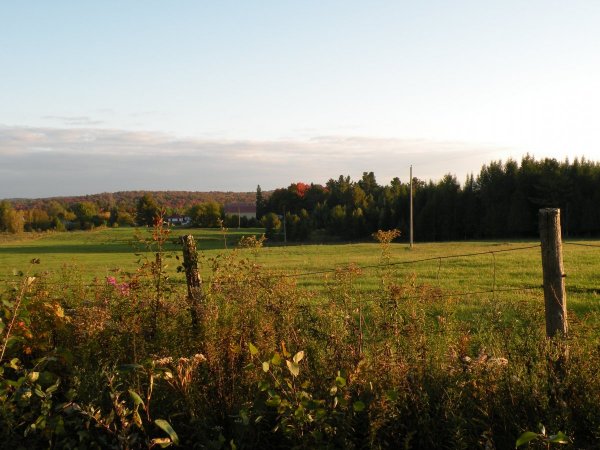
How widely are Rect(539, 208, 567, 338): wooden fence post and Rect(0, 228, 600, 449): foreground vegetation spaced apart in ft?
0.54

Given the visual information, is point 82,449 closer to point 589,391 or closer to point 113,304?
point 113,304

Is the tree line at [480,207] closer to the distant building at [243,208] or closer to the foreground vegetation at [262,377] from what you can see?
the distant building at [243,208]

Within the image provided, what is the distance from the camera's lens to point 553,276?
190 inches

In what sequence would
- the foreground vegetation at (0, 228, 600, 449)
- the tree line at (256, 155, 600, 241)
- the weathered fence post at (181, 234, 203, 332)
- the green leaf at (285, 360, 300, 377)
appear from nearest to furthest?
the green leaf at (285, 360, 300, 377)
the foreground vegetation at (0, 228, 600, 449)
the weathered fence post at (181, 234, 203, 332)
the tree line at (256, 155, 600, 241)

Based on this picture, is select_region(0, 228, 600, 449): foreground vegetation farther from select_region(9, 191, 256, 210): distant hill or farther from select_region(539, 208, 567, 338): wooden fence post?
select_region(9, 191, 256, 210): distant hill

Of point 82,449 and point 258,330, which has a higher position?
point 258,330

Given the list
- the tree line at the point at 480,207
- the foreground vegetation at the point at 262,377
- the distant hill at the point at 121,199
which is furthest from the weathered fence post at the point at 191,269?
the distant hill at the point at 121,199

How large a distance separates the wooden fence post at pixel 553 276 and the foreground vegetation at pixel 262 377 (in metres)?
0.17

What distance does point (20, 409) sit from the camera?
379 centimetres

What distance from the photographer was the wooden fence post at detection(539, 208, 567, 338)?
15.7 ft

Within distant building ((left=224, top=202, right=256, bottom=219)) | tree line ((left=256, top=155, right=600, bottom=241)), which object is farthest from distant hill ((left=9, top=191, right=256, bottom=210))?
tree line ((left=256, top=155, right=600, bottom=241))

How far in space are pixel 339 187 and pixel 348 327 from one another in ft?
311

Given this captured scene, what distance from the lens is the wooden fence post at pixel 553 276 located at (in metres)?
4.79

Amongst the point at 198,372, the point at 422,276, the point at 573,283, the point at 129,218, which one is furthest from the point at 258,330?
the point at 422,276
